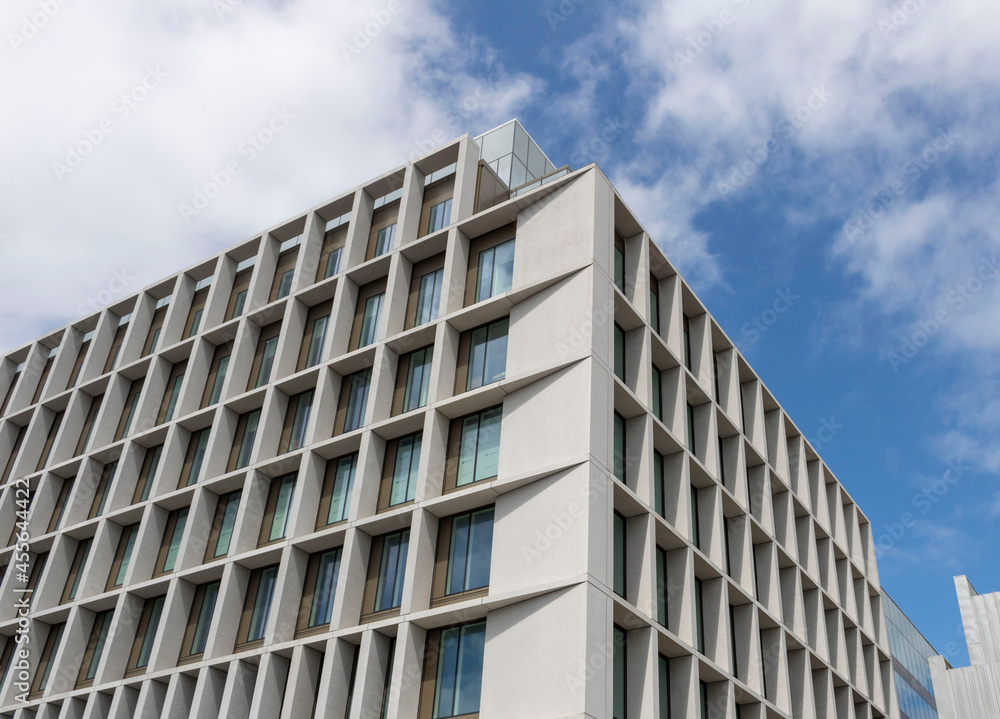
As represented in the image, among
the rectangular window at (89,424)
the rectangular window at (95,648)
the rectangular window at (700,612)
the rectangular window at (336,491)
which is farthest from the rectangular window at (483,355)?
the rectangular window at (89,424)

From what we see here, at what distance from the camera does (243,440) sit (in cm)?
3488

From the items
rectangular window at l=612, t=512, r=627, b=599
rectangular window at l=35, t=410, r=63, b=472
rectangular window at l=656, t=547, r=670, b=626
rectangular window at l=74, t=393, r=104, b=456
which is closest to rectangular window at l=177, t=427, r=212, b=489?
rectangular window at l=74, t=393, r=104, b=456

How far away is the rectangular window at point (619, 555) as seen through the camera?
26.6 m

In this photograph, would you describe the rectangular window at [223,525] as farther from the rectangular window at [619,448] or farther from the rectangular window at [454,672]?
the rectangular window at [619,448]

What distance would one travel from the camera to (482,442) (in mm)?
28234

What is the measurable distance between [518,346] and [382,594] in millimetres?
8473

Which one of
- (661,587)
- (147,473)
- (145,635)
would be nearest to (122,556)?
(147,473)

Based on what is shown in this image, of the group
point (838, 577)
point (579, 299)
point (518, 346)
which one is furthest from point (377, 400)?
point (838, 577)

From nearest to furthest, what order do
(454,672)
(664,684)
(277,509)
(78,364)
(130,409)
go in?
(454,672), (664,684), (277,509), (130,409), (78,364)

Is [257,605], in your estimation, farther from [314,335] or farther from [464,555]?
[314,335]

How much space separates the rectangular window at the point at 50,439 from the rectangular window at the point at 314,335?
14.6 m

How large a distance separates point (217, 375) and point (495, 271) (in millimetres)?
13514

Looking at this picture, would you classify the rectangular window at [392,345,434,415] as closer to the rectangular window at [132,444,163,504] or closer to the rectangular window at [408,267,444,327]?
the rectangular window at [408,267,444,327]

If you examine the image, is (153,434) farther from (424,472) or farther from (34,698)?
(424,472)
